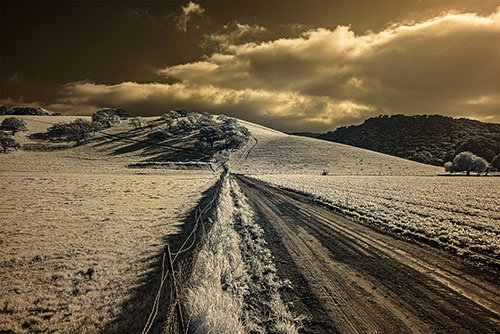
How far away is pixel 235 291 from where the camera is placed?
6.46 metres

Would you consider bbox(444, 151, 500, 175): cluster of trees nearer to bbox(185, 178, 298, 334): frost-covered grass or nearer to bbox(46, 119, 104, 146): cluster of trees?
bbox(185, 178, 298, 334): frost-covered grass

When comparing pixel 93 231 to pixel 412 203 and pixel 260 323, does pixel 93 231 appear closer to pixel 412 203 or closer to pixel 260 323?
pixel 260 323

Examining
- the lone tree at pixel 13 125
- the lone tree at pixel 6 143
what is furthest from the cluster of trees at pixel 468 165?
the lone tree at pixel 13 125

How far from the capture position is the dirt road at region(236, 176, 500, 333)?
5.14 m

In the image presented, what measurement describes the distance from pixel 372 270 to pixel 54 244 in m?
14.4

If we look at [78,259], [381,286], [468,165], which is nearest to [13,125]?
[78,259]

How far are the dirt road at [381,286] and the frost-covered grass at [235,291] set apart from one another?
0.55 meters

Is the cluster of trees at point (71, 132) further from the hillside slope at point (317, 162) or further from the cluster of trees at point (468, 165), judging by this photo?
the cluster of trees at point (468, 165)

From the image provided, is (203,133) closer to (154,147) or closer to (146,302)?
(154,147)

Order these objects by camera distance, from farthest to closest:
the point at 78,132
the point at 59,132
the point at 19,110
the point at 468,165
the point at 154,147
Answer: the point at 19,110, the point at 154,147, the point at 59,132, the point at 78,132, the point at 468,165

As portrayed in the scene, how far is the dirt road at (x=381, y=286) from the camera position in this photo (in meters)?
5.14

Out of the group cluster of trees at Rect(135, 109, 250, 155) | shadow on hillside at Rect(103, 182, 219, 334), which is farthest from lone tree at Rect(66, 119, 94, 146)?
shadow on hillside at Rect(103, 182, 219, 334)

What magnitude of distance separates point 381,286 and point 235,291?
453 cm

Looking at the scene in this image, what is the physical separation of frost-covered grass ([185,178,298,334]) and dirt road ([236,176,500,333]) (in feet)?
1.82
